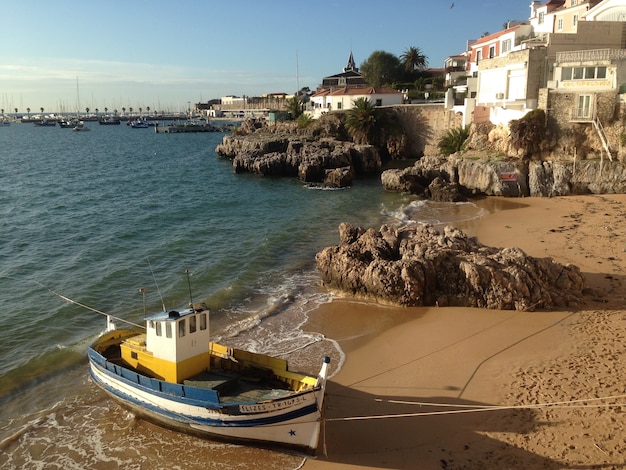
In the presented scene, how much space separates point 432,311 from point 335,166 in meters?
Result: 31.6

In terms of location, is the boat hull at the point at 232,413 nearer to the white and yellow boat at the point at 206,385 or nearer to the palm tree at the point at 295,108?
the white and yellow boat at the point at 206,385

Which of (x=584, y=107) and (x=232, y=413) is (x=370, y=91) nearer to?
(x=584, y=107)

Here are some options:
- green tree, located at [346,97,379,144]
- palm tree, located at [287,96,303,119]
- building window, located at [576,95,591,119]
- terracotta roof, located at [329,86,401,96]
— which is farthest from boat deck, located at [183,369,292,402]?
palm tree, located at [287,96,303,119]

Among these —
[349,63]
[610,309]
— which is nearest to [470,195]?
[610,309]

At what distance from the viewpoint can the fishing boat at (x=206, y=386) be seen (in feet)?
35.3

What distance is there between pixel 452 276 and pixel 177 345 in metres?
9.64

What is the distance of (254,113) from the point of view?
562 feet

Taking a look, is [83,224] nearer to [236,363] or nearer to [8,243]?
[8,243]

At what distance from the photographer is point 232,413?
1089 centimetres

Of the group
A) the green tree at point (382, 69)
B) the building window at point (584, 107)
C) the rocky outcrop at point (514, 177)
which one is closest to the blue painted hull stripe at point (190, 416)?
the rocky outcrop at point (514, 177)

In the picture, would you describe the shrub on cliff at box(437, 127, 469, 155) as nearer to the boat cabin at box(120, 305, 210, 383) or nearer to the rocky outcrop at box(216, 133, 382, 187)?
the rocky outcrop at box(216, 133, 382, 187)

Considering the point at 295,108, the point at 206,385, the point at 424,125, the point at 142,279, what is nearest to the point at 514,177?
the point at 424,125

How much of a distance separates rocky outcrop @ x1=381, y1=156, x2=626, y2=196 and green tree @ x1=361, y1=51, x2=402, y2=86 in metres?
37.8

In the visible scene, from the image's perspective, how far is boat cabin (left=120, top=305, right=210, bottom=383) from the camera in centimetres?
1191
